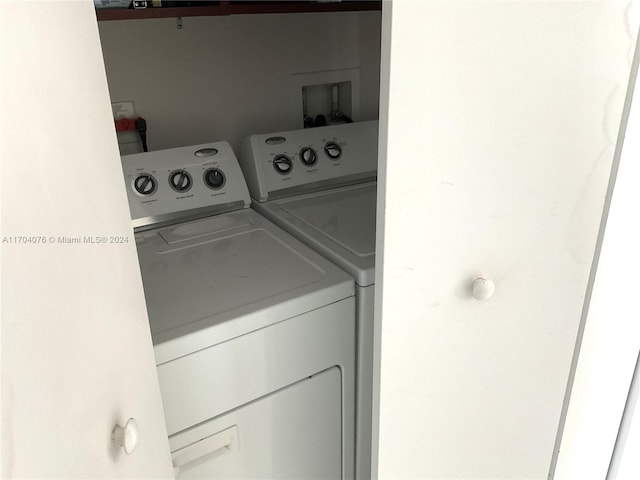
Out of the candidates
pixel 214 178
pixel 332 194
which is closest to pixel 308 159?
pixel 332 194

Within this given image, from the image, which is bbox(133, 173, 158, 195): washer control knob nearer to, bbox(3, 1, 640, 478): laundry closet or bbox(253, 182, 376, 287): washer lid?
bbox(253, 182, 376, 287): washer lid

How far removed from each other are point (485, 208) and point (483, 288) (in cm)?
13

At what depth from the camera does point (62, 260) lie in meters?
0.49

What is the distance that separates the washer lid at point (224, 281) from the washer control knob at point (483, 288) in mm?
347

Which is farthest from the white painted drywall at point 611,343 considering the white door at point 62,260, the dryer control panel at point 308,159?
the dryer control panel at point 308,159

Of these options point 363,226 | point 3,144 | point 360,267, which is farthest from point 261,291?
point 3,144

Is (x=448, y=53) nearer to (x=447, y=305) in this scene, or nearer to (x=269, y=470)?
(x=447, y=305)

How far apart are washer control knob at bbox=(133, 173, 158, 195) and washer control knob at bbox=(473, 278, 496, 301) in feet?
3.05

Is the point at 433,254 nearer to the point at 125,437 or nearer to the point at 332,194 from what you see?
the point at 125,437

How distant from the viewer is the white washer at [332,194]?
124cm

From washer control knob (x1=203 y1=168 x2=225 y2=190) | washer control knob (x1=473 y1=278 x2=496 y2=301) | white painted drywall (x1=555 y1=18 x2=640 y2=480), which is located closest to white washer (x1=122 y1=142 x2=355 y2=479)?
washer control knob (x1=203 y1=168 x2=225 y2=190)

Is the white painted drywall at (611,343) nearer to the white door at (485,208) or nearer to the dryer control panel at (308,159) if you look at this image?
Result: the white door at (485,208)

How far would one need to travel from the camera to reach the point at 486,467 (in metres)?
1.04

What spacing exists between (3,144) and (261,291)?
739 mm
